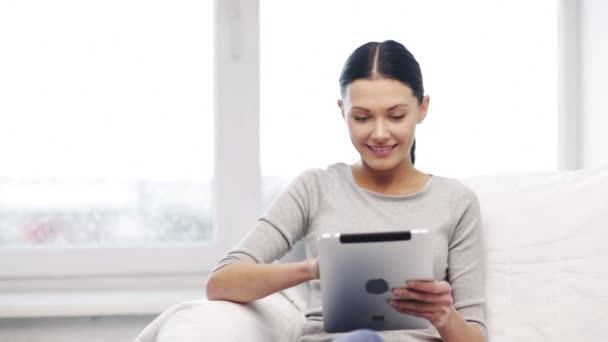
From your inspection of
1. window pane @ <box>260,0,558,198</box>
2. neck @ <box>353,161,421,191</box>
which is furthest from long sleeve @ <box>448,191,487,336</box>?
window pane @ <box>260,0,558,198</box>

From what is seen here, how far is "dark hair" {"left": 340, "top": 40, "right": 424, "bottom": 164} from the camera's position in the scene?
1.29 meters

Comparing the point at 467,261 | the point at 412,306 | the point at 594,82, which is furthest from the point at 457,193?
the point at 594,82

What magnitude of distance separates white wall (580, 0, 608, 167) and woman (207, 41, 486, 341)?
2.97 feet

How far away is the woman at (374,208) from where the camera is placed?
1217 mm

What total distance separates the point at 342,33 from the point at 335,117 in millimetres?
275

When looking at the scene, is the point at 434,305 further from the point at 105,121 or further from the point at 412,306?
the point at 105,121

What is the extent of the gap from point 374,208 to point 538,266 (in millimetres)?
375

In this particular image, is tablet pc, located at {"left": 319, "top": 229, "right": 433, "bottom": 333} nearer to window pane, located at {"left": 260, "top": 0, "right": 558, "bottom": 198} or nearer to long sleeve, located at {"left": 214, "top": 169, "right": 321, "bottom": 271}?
long sleeve, located at {"left": 214, "top": 169, "right": 321, "bottom": 271}

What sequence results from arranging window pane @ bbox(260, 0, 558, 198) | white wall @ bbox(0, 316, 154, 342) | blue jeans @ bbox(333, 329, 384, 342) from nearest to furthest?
blue jeans @ bbox(333, 329, 384, 342)
white wall @ bbox(0, 316, 154, 342)
window pane @ bbox(260, 0, 558, 198)

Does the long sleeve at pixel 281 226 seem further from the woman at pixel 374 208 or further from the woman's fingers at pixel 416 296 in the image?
the woman's fingers at pixel 416 296

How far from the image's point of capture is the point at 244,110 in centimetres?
206

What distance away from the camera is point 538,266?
1375 millimetres

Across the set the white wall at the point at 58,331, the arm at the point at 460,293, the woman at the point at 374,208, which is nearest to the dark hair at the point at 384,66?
the woman at the point at 374,208

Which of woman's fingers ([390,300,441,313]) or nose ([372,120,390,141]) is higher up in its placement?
nose ([372,120,390,141])
